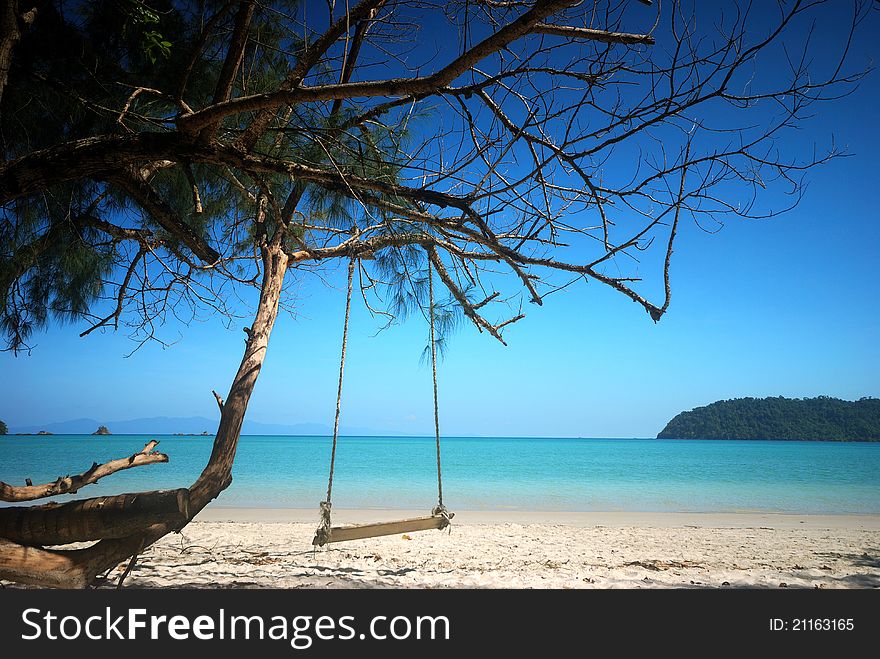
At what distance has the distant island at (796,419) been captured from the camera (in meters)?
33.5

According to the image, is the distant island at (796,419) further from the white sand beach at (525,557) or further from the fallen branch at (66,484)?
the fallen branch at (66,484)

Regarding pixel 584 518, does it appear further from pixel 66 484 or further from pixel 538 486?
pixel 66 484

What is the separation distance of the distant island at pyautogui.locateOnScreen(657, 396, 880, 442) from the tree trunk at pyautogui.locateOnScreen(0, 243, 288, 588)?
124ft

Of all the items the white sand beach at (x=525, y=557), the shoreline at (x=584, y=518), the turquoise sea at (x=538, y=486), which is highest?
the white sand beach at (x=525, y=557)

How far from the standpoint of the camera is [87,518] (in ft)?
7.59

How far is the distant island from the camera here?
110ft

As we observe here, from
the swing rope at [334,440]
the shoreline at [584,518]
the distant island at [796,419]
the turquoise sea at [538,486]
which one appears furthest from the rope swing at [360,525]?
the distant island at [796,419]

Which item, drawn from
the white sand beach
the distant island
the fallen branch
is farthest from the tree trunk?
the distant island

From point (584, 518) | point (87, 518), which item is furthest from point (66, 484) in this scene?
point (584, 518)

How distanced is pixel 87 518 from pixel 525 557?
319cm

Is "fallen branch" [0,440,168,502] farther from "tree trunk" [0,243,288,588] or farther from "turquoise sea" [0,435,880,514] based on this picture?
"turquoise sea" [0,435,880,514]

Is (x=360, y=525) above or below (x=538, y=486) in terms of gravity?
above

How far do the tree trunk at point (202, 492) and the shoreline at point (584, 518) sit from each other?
15.9 ft

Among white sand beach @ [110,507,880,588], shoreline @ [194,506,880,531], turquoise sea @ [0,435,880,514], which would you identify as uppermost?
white sand beach @ [110,507,880,588]
